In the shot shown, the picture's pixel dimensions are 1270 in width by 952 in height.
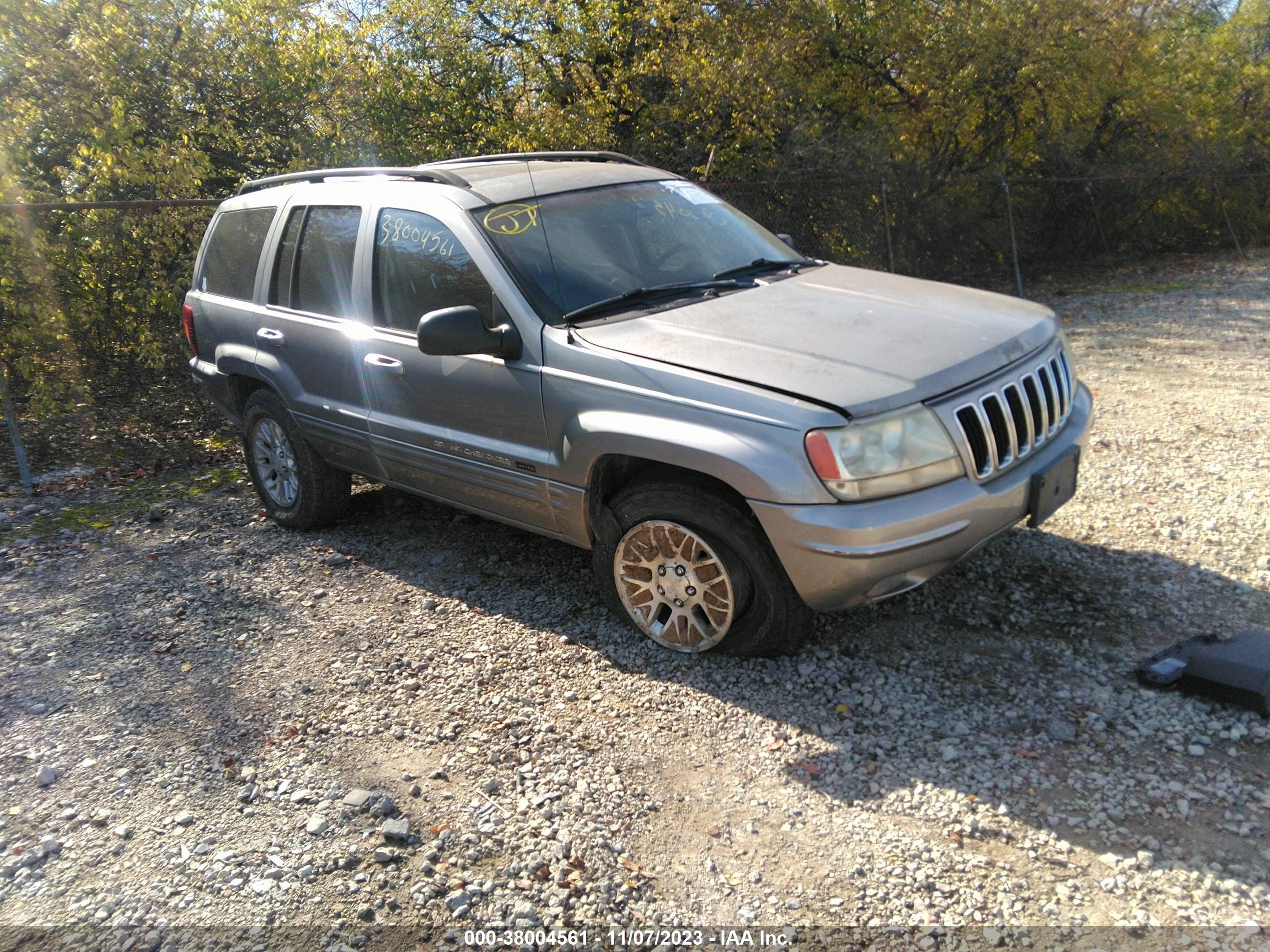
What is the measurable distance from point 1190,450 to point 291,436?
5384 mm

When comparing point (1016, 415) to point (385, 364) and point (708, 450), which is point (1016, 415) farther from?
point (385, 364)

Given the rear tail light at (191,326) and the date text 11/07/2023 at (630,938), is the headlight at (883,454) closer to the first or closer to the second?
the date text 11/07/2023 at (630,938)

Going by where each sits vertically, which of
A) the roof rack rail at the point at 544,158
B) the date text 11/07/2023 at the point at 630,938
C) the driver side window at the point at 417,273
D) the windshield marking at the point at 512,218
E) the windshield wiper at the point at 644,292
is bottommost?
the date text 11/07/2023 at the point at 630,938

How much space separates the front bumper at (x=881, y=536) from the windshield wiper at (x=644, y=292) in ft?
4.02

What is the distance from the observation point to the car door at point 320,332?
5090mm

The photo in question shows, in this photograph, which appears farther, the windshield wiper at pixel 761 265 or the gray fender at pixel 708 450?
the windshield wiper at pixel 761 265

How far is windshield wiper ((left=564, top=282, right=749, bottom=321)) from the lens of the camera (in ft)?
14.0

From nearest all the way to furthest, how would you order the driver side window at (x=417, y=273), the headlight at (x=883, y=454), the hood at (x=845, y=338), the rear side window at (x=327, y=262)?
the headlight at (x=883, y=454) → the hood at (x=845, y=338) → the driver side window at (x=417, y=273) → the rear side window at (x=327, y=262)

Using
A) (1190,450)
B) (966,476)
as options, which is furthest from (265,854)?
(1190,450)

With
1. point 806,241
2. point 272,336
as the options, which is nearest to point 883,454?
point 272,336

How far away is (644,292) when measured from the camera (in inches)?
174

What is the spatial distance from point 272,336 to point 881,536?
12.0 ft

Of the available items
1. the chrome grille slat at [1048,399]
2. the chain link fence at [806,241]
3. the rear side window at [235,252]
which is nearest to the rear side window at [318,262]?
the rear side window at [235,252]

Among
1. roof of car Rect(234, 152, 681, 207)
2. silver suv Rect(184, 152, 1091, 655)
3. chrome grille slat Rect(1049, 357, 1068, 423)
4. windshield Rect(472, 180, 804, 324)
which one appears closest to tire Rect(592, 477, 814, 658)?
silver suv Rect(184, 152, 1091, 655)
